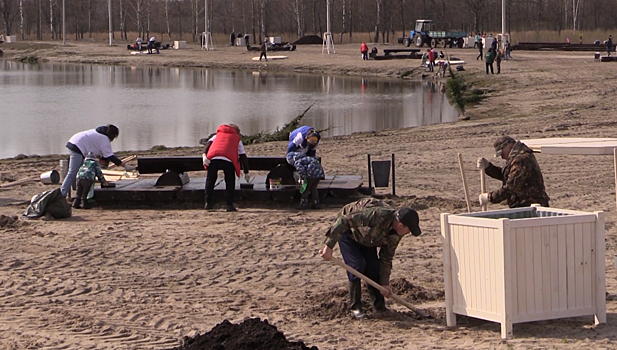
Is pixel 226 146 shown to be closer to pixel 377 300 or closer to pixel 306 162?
pixel 306 162

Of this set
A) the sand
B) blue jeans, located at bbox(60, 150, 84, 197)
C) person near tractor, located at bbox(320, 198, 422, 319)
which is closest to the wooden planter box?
the sand

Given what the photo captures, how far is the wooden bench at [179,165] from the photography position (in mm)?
13750

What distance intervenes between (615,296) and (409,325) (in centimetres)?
207

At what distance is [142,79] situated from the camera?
181 feet

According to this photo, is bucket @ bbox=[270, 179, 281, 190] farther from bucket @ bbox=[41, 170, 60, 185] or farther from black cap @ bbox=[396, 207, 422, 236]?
black cap @ bbox=[396, 207, 422, 236]

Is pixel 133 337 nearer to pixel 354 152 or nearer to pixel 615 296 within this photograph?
pixel 615 296

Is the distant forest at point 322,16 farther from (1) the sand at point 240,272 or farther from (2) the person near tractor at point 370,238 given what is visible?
(2) the person near tractor at point 370,238

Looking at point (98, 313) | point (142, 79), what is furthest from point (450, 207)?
point (142, 79)

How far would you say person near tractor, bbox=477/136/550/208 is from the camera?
28.6 ft

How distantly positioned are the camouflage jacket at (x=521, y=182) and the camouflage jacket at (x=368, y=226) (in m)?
1.75

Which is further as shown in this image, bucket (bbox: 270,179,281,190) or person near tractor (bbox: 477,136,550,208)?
bucket (bbox: 270,179,281,190)

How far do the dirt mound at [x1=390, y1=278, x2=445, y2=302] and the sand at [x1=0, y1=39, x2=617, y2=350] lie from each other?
19 mm

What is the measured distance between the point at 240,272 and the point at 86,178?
4.32m

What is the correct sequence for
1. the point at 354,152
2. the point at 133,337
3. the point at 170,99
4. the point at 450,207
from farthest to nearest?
the point at 170,99
the point at 354,152
the point at 450,207
the point at 133,337
